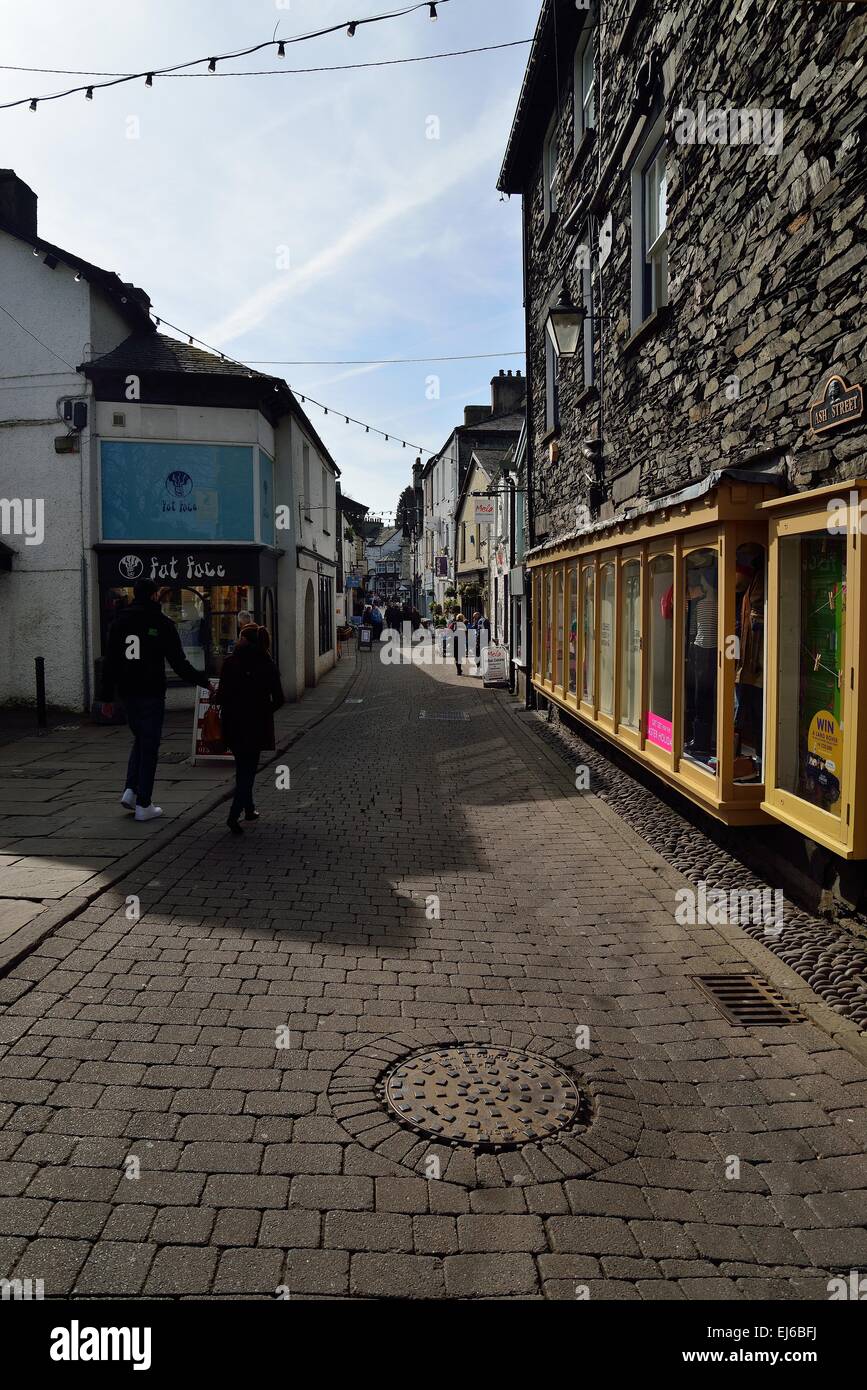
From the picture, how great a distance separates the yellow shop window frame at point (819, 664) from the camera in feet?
16.4

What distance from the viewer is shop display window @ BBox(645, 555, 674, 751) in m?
8.28

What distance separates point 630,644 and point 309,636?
13632 mm

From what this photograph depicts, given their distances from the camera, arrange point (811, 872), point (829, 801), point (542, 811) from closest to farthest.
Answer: point (829, 801) < point (811, 872) < point (542, 811)

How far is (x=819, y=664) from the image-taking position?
225 inches

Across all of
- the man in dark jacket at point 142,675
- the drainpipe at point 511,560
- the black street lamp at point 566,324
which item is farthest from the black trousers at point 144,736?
the drainpipe at point 511,560

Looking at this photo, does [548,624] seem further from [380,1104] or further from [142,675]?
[380,1104]

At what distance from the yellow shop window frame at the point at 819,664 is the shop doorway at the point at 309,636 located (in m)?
16.2

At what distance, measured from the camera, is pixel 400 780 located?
1107 centimetres

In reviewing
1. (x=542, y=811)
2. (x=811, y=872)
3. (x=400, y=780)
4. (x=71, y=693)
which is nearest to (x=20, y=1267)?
(x=811, y=872)

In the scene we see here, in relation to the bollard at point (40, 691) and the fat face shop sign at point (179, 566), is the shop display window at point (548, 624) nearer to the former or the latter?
the fat face shop sign at point (179, 566)

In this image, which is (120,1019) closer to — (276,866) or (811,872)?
(276,866)

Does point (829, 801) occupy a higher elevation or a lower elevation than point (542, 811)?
higher

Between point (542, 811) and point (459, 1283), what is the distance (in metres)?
6.83

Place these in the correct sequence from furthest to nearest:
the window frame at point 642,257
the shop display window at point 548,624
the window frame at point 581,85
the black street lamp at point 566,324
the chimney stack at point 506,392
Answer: the chimney stack at point 506,392, the shop display window at point 548,624, the window frame at point 581,85, the black street lamp at point 566,324, the window frame at point 642,257
